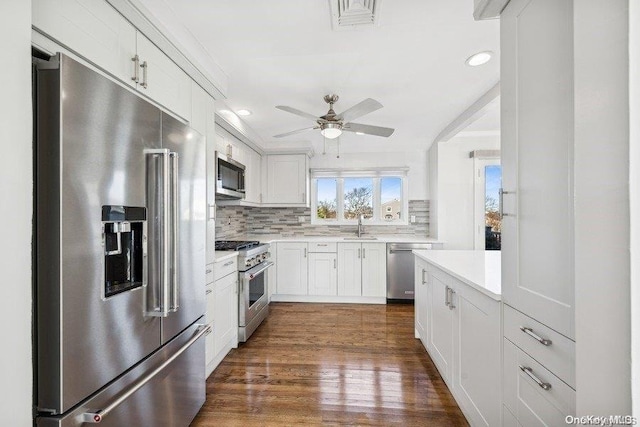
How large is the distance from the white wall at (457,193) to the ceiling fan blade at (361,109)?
221 centimetres

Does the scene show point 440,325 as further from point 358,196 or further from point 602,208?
point 358,196

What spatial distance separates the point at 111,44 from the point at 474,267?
7.53ft

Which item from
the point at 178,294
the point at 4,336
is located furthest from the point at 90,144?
the point at 178,294

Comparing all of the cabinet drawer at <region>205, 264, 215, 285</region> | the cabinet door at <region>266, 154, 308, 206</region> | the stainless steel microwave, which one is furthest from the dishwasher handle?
the cabinet drawer at <region>205, 264, 215, 285</region>

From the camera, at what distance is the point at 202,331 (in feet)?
5.27

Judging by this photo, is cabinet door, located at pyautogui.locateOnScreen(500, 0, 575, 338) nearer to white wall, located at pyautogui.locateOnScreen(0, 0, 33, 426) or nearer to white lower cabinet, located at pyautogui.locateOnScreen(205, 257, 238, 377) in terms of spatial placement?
white wall, located at pyautogui.locateOnScreen(0, 0, 33, 426)

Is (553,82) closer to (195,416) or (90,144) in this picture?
(90,144)

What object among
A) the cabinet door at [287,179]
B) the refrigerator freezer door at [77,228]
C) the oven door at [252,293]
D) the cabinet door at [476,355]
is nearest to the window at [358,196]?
the cabinet door at [287,179]

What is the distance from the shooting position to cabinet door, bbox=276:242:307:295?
4004mm

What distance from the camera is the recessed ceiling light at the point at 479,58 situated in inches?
75.4

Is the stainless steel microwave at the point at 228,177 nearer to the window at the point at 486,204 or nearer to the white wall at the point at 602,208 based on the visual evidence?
the white wall at the point at 602,208

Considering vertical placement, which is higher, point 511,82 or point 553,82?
point 511,82

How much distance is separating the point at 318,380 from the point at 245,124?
2.76m

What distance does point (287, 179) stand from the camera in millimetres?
4246
